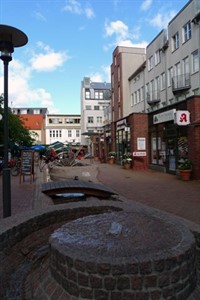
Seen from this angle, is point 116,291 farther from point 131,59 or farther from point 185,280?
point 131,59

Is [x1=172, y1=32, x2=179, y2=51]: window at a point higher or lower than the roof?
higher

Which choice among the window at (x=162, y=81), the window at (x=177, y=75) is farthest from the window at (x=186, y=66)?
the window at (x=162, y=81)

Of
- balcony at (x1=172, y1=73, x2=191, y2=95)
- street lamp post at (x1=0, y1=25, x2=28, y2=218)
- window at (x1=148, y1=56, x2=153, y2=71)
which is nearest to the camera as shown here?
street lamp post at (x1=0, y1=25, x2=28, y2=218)

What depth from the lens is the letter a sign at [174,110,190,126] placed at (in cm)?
1442

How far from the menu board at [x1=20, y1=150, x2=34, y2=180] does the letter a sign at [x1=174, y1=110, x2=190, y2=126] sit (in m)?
7.42

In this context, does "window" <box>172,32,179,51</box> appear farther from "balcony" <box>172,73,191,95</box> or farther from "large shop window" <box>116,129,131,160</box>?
"large shop window" <box>116,129,131,160</box>

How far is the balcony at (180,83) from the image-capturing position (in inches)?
990

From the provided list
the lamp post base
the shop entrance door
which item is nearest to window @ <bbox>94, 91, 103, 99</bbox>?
the shop entrance door

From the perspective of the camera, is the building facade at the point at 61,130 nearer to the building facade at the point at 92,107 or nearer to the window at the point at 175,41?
the building facade at the point at 92,107

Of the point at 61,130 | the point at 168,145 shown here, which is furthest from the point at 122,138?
the point at 61,130

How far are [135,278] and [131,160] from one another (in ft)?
64.1

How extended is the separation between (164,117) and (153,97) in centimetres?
1559

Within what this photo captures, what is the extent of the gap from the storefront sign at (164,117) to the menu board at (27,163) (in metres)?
8.01

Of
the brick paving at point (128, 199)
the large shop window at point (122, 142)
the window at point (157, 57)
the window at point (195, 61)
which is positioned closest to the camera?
the brick paving at point (128, 199)
